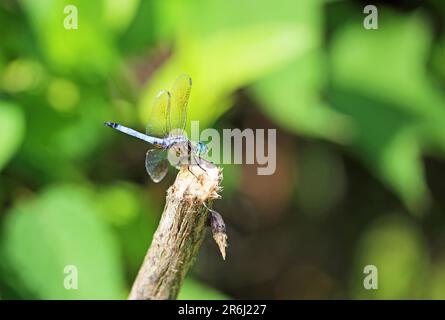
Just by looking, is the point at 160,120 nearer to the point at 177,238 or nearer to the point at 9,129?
the point at 9,129

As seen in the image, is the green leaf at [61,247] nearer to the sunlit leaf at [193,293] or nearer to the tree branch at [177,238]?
the sunlit leaf at [193,293]

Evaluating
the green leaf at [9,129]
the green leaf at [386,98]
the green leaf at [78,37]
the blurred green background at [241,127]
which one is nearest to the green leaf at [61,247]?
the blurred green background at [241,127]

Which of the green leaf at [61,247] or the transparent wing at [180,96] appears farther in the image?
the green leaf at [61,247]

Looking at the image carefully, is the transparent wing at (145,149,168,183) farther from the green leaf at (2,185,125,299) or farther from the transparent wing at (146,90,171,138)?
the green leaf at (2,185,125,299)

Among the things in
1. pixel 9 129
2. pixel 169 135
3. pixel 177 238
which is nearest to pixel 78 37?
pixel 9 129

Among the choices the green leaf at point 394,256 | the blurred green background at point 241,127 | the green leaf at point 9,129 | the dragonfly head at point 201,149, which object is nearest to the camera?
the dragonfly head at point 201,149
